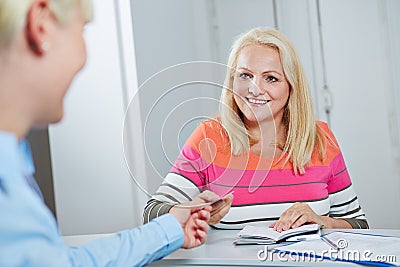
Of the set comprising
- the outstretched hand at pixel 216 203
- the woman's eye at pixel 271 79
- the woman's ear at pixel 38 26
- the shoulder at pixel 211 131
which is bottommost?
the outstretched hand at pixel 216 203

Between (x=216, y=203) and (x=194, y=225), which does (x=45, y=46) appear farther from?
(x=216, y=203)

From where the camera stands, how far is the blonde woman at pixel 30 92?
507mm

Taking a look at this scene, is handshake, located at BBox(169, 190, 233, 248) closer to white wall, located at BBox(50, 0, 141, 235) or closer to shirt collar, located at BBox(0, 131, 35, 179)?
shirt collar, located at BBox(0, 131, 35, 179)

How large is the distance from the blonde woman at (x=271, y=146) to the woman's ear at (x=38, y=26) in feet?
3.37

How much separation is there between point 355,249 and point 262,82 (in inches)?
25.8

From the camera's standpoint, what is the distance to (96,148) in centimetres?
221

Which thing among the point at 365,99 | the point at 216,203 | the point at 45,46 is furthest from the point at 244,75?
the point at 45,46

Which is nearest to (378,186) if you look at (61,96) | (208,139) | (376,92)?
(376,92)

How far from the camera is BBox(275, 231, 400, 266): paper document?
1105mm

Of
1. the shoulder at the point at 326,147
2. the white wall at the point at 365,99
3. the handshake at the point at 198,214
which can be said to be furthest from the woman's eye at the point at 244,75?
the white wall at the point at 365,99

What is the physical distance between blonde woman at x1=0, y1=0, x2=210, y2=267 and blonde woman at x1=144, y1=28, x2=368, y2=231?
1.00 meters

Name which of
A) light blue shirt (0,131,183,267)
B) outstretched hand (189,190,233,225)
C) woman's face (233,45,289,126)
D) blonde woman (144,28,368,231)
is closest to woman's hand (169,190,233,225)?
outstretched hand (189,190,233,225)

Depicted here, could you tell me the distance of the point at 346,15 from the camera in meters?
2.17

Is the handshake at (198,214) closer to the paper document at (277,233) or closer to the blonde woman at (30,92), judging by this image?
the paper document at (277,233)
